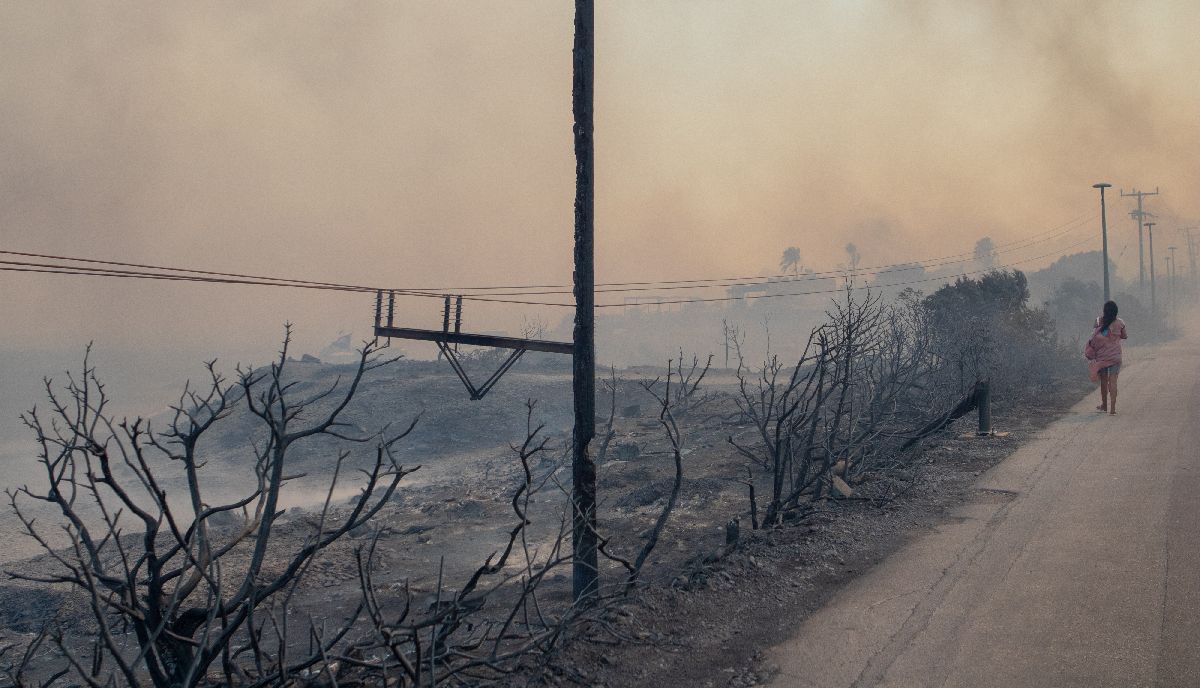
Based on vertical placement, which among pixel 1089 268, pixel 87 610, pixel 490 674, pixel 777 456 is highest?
pixel 1089 268

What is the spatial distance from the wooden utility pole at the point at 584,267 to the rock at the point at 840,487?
326cm

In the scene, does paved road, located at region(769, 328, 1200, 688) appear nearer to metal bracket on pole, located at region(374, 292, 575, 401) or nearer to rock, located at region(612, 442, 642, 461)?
metal bracket on pole, located at region(374, 292, 575, 401)

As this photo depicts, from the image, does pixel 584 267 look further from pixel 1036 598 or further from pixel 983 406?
pixel 983 406

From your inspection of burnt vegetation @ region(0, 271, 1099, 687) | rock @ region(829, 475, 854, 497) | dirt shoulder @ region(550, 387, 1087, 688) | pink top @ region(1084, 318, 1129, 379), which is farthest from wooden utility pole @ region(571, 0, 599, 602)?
pink top @ region(1084, 318, 1129, 379)

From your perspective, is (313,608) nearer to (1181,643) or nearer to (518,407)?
(1181,643)

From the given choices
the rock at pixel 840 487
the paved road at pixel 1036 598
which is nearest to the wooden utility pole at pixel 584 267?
the paved road at pixel 1036 598

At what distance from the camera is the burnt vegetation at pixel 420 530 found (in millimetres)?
4273

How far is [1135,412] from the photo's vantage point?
578 inches

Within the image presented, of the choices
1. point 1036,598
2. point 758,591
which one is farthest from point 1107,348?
point 758,591

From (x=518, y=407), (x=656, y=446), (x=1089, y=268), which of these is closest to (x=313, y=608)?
(x=656, y=446)

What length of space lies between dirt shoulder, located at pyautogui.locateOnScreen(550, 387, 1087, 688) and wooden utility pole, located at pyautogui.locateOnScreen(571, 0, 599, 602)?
1149 mm

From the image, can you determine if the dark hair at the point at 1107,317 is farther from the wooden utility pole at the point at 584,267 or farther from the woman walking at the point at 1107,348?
the wooden utility pole at the point at 584,267

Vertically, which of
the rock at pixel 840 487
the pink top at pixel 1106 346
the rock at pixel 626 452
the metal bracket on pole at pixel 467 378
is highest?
the pink top at pixel 1106 346

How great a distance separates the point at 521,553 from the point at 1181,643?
29.4 ft
